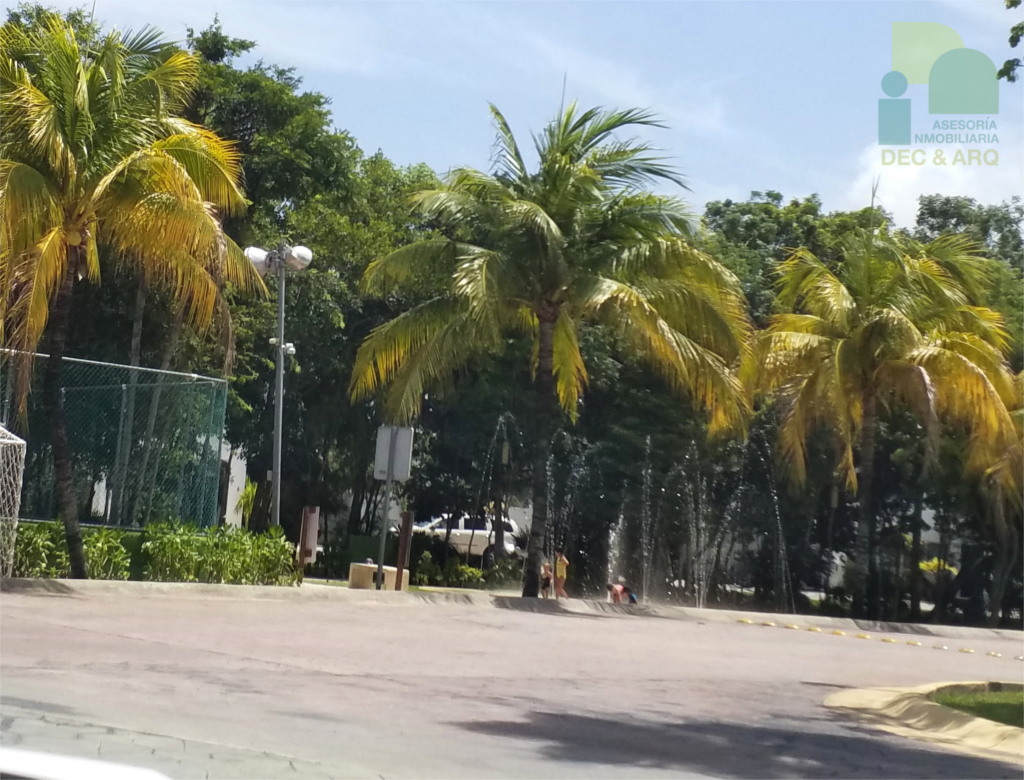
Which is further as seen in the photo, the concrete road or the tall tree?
the tall tree

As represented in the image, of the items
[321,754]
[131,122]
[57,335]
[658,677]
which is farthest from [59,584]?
[321,754]

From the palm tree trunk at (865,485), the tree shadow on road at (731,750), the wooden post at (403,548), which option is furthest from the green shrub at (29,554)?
the palm tree trunk at (865,485)

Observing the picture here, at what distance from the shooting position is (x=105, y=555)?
1680 cm

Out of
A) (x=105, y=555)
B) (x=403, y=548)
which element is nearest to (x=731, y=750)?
(x=105, y=555)

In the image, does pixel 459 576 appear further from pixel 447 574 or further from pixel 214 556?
pixel 214 556

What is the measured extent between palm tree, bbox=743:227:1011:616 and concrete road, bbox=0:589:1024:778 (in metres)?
10.3

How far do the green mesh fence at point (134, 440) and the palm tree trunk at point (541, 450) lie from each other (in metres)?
5.31

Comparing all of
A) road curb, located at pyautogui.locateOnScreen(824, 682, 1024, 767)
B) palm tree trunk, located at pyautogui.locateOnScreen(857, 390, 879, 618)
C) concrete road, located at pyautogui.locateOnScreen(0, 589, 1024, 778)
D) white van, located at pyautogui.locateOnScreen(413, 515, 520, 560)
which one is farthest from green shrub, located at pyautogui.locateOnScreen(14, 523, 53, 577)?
white van, located at pyautogui.locateOnScreen(413, 515, 520, 560)

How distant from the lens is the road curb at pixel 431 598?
1451cm

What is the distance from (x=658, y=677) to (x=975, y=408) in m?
15.5

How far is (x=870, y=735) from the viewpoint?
8.56m

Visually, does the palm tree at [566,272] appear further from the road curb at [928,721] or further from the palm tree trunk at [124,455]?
the road curb at [928,721]

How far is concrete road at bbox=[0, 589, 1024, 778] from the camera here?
6.50 metres

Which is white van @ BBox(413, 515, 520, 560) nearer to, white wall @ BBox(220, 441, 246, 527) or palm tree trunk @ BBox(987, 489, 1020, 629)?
white wall @ BBox(220, 441, 246, 527)
